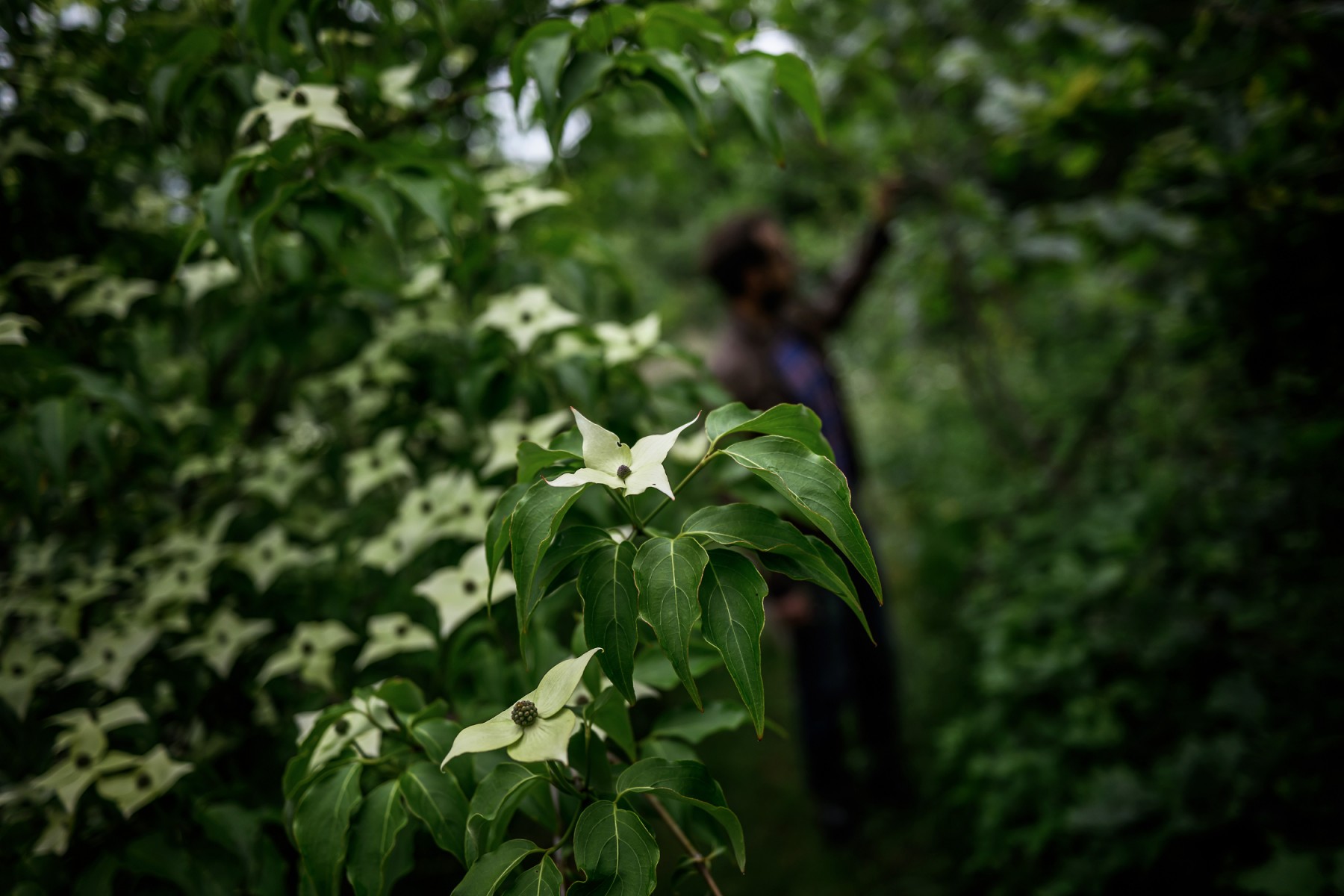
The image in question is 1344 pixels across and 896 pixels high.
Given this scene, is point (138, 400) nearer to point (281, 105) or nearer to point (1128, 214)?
point (281, 105)

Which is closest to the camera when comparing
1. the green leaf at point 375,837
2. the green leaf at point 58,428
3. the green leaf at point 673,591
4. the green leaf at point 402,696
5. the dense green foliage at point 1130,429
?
the green leaf at point 673,591

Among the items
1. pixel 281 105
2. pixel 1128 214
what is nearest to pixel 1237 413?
pixel 1128 214

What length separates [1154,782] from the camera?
185 centimetres

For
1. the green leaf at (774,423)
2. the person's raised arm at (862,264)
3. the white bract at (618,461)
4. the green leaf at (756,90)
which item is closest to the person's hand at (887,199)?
the person's raised arm at (862,264)

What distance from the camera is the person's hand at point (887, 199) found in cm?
245

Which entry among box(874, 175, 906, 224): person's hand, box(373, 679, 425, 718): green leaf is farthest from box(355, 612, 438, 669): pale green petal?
box(874, 175, 906, 224): person's hand

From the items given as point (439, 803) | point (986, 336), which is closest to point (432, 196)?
point (439, 803)

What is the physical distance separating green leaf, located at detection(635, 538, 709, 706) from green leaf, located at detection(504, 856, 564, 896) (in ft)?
0.71

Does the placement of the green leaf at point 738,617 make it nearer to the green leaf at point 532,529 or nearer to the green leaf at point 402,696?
the green leaf at point 532,529

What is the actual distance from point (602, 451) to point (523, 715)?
0.28 metres

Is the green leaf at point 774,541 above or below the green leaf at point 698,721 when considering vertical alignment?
above

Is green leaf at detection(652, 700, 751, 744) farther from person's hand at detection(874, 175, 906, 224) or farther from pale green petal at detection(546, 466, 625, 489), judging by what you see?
person's hand at detection(874, 175, 906, 224)

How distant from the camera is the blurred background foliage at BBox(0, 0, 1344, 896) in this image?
54.3 inches

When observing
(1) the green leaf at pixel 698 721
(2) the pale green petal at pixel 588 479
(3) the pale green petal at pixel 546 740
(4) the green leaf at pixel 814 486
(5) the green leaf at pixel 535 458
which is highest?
(5) the green leaf at pixel 535 458
